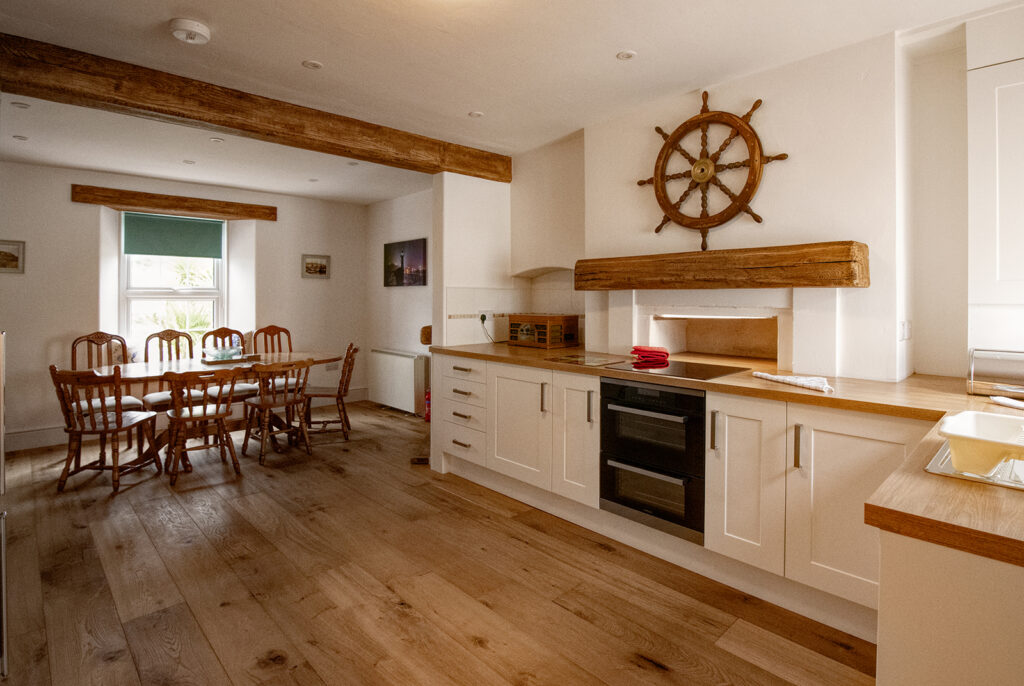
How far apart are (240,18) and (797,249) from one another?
2.55m

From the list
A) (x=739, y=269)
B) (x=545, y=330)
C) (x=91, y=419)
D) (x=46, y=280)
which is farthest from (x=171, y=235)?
(x=739, y=269)

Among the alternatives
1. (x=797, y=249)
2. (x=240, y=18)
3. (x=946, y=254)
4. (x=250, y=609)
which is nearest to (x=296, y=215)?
(x=240, y=18)

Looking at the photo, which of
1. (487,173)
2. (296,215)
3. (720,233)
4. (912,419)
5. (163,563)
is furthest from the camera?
(296,215)

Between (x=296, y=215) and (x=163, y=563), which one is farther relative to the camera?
(x=296, y=215)

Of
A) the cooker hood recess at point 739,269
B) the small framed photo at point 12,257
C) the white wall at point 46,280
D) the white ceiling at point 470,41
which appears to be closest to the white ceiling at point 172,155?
the white wall at point 46,280

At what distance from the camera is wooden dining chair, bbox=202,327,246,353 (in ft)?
17.3

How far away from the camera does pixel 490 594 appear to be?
223 centimetres

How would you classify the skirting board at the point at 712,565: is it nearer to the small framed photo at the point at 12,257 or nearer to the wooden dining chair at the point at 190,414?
the wooden dining chair at the point at 190,414

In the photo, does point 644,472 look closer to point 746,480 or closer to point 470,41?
point 746,480

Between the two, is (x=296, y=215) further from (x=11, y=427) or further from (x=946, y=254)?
(x=946, y=254)

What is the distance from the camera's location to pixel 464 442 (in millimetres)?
3584

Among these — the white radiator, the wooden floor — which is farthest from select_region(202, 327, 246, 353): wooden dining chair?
the wooden floor

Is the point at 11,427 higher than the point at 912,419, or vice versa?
the point at 912,419

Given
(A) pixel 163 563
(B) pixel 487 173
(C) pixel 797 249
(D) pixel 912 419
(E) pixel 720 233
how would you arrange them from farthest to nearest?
1. (B) pixel 487 173
2. (E) pixel 720 233
3. (A) pixel 163 563
4. (C) pixel 797 249
5. (D) pixel 912 419
